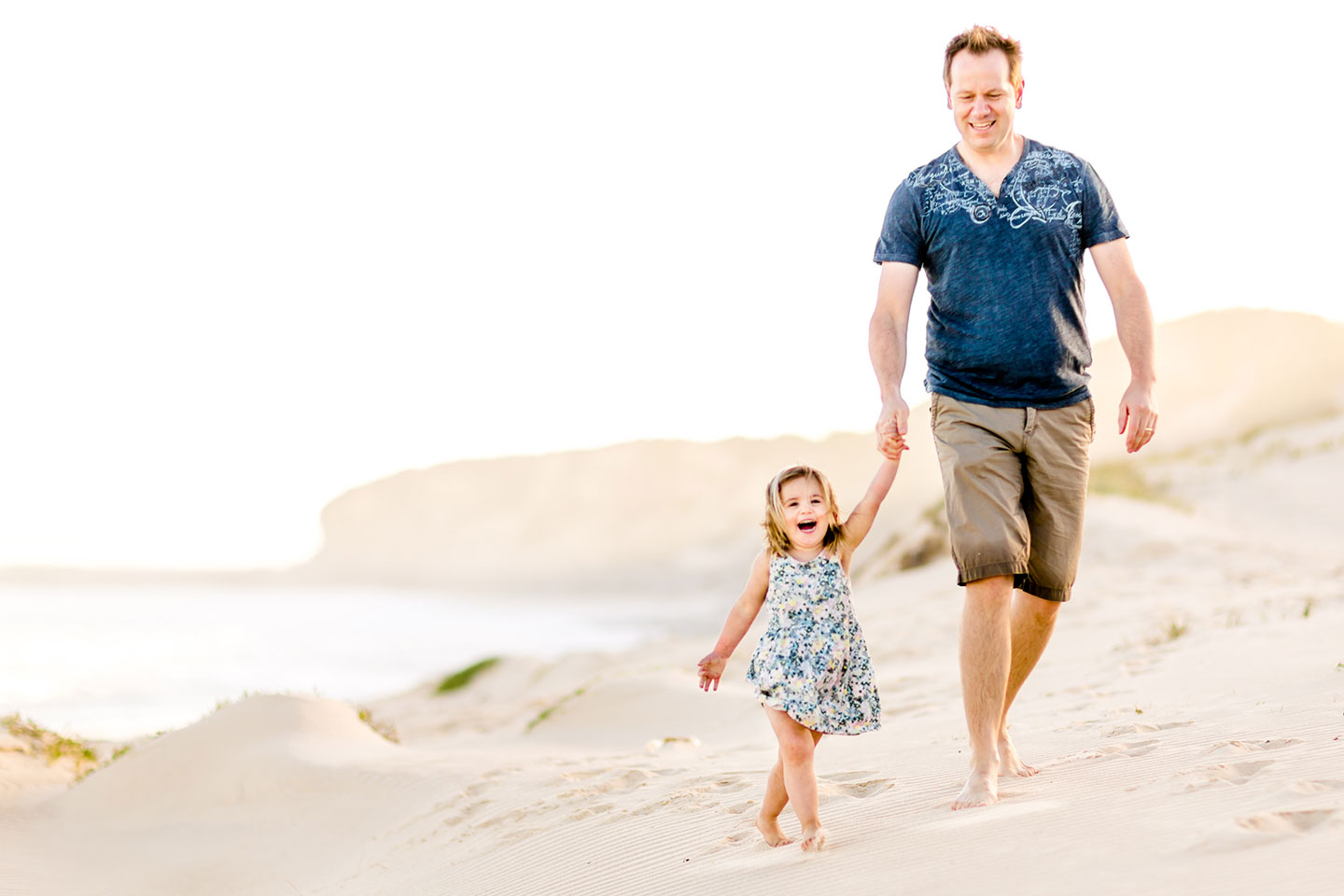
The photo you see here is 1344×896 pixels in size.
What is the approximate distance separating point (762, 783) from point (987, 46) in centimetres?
275

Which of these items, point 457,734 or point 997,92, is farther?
point 457,734

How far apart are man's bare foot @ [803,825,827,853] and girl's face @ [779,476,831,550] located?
775mm

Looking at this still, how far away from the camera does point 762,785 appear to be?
4.41 meters

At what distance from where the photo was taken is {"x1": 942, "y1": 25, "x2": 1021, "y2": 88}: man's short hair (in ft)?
11.5

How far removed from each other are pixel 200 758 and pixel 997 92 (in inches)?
209

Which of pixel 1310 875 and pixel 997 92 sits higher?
pixel 997 92

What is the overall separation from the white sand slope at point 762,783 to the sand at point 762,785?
0.01 metres

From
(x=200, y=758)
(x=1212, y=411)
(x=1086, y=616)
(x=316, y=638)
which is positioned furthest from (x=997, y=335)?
(x=1212, y=411)

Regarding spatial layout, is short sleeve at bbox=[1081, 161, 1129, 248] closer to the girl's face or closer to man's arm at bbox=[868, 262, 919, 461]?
man's arm at bbox=[868, 262, 919, 461]

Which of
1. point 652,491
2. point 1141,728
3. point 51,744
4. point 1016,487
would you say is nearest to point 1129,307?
point 1016,487

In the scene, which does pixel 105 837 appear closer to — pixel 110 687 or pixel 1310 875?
pixel 1310 875

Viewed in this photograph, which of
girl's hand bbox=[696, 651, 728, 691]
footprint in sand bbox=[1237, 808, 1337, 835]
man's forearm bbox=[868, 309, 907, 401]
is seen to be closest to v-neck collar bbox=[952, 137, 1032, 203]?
man's forearm bbox=[868, 309, 907, 401]

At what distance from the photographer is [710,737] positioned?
7082 millimetres

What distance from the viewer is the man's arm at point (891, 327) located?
11.4 feet
